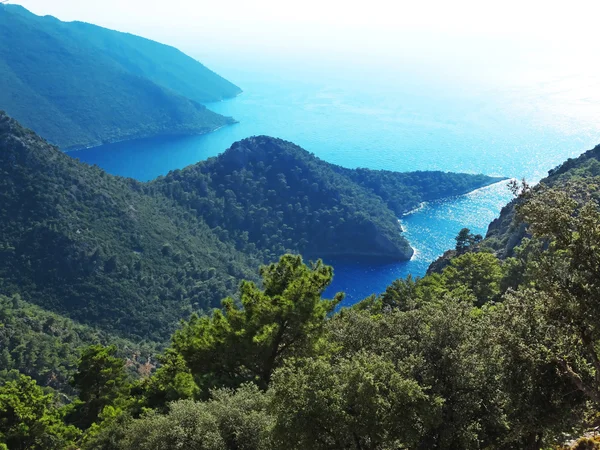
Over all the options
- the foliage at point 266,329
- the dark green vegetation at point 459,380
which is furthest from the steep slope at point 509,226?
the dark green vegetation at point 459,380

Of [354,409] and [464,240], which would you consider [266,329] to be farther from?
[464,240]

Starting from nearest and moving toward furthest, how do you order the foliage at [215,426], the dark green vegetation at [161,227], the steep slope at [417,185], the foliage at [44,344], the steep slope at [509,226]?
1. the foliage at [215,426]
2. the steep slope at [509,226]
3. the foliage at [44,344]
4. the dark green vegetation at [161,227]
5. the steep slope at [417,185]

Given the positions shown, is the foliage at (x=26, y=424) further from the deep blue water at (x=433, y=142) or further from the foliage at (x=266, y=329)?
the deep blue water at (x=433, y=142)

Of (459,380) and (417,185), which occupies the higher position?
(417,185)

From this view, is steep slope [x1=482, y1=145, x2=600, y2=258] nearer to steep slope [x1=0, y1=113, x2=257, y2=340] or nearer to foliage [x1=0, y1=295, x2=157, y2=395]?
foliage [x1=0, y1=295, x2=157, y2=395]

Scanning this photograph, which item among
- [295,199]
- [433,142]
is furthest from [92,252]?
[433,142]
